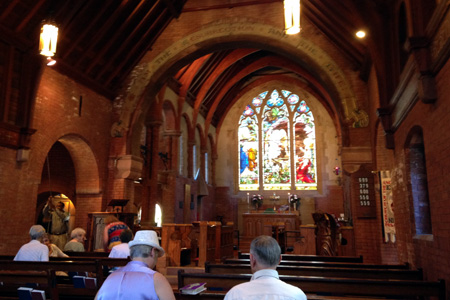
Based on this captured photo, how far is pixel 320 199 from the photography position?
17.4 metres

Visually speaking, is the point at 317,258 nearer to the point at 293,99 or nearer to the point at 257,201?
the point at 257,201

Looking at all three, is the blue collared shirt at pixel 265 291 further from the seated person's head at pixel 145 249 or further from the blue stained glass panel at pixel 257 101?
the blue stained glass panel at pixel 257 101

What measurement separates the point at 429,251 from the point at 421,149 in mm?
1567

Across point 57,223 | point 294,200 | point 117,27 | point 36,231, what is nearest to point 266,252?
point 36,231

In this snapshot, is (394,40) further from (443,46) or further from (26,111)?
(26,111)

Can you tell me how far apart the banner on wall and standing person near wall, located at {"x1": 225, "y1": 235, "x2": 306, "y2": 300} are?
5.91 m

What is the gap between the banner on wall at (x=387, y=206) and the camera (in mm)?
7051

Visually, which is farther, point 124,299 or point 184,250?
point 184,250

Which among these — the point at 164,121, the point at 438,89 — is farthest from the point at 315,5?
the point at 164,121

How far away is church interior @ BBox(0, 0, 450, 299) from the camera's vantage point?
16.5 ft

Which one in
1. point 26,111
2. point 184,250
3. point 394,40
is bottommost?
point 184,250

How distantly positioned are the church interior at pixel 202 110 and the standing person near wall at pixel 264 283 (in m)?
2.71

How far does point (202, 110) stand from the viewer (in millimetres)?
17266

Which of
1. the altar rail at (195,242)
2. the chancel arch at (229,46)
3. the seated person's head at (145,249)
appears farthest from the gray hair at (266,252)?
the chancel arch at (229,46)
